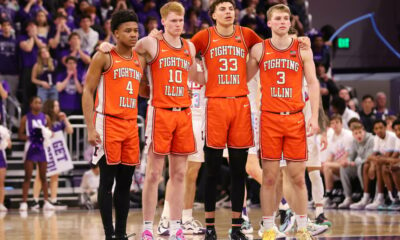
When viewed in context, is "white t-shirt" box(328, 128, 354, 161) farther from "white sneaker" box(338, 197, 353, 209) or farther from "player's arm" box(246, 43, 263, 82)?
"player's arm" box(246, 43, 263, 82)

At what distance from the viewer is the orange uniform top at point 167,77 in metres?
7.21

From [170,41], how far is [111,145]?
1.14 m

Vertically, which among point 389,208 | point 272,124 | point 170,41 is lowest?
point 389,208

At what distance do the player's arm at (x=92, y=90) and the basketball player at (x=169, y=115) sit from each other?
502 mm

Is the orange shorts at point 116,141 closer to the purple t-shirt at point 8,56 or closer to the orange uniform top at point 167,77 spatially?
the orange uniform top at point 167,77

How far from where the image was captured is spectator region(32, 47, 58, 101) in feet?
47.1

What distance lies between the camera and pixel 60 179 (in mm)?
14859

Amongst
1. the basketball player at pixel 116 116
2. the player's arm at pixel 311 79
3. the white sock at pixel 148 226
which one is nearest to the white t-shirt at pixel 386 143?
the player's arm at pixel 311 79

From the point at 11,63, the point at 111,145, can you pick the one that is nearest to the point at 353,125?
the point at 11,63

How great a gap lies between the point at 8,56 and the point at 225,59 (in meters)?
8.25

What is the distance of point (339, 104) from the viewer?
49.5 ft

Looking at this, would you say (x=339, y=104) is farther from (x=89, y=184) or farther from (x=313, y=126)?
(x=313, y=126)

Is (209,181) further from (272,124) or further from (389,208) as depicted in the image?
(389,208)

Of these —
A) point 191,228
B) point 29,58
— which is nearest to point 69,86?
point 29,58
